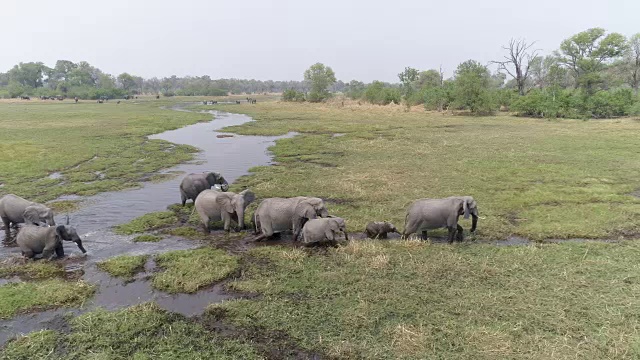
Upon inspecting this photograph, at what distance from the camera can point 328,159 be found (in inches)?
1069

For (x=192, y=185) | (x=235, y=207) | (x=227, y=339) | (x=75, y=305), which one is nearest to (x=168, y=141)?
(x=192, y=185)

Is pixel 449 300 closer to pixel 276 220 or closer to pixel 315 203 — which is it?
pixel 315 203

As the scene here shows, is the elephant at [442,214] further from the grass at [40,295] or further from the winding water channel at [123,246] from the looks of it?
the grass at [40,295]

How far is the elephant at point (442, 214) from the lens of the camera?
12945mm

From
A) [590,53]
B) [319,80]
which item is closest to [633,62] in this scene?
[590,53]

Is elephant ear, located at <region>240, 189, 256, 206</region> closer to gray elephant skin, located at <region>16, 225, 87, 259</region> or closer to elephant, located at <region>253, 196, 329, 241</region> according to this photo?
elephant, located at <region>253, 196, 329, 241</region>

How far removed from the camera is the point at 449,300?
31.3ft

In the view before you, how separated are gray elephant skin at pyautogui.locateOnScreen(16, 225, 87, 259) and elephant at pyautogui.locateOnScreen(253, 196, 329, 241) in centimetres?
547

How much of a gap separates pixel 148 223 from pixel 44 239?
355 centimetres

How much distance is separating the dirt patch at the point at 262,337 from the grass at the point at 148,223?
6.56 meters

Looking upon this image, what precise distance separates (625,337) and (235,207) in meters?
10.8

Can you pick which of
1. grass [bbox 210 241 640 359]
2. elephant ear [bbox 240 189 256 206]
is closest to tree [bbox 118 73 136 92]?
elephant ear [bbox 240 189 256 206]

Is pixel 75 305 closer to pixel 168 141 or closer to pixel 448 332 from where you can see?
pixel 448 332

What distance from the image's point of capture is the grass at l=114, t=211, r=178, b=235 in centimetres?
1449
